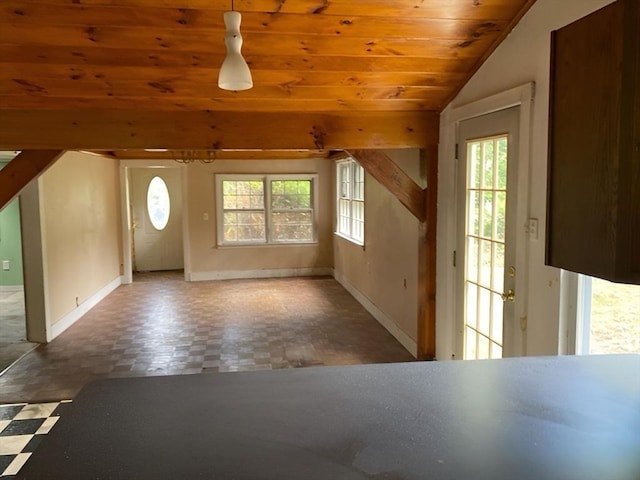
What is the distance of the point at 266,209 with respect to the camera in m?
8.73

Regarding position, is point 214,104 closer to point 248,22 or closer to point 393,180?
point 248,22

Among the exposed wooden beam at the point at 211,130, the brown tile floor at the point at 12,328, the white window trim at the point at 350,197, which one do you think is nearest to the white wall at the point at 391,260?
the white window trim at the point at 350,197

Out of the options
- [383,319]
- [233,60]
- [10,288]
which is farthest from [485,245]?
[10,288]

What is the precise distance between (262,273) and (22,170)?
530cm

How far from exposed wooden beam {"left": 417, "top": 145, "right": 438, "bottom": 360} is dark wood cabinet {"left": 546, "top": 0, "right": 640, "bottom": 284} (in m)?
2.89

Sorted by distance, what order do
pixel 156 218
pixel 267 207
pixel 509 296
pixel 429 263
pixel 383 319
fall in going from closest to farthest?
pixel 509 296
pixel 429 263
pixel 383 319
pixel 267 207
pixel 156 218

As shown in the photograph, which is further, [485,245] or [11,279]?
[11,279]

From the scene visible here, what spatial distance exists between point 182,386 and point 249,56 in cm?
230

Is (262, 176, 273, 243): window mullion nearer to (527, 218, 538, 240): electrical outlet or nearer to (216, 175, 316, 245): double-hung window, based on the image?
(216, 175, 316, 245): double-hung window

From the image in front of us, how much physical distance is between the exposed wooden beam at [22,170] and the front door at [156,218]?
5569mm

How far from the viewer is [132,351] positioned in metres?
→ 4.85

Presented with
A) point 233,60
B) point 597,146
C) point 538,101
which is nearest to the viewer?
point 597,146

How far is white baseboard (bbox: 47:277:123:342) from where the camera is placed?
5406 millimetres

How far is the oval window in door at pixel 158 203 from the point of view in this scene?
30.7 feet
